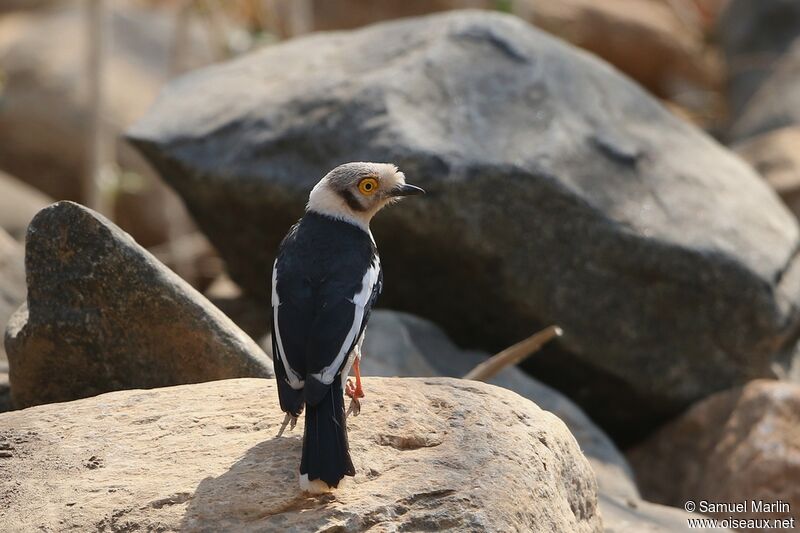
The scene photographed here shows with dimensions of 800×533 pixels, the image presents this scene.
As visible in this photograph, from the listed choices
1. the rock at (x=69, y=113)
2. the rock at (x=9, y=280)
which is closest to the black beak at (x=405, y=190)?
the rock at (x=9, y=280)

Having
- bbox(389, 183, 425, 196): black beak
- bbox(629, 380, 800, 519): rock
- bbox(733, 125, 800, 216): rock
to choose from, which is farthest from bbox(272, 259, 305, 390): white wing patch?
bbox(733, 125, 800, 216): rock

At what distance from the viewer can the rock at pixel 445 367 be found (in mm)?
6578

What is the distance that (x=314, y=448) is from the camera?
3795 millimetres

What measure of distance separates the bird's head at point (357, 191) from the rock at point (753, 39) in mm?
9823

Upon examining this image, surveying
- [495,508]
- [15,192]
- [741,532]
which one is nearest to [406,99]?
[741,532]

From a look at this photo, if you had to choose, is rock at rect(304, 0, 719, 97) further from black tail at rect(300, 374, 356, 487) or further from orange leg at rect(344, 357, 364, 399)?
black tail at rect(300, 374, 356, 487)

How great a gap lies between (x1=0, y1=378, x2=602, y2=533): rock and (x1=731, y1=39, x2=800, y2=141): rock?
745 centimetres

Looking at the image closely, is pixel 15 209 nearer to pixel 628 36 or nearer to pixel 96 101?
pixel 96 101

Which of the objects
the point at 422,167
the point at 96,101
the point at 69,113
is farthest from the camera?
the point at 69,113

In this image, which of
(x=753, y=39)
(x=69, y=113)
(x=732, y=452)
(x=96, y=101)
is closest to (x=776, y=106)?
(x=753, y=39)

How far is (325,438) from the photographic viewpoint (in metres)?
3.84

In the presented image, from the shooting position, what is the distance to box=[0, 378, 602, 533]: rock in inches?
148

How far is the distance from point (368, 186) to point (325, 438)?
5.90 feet

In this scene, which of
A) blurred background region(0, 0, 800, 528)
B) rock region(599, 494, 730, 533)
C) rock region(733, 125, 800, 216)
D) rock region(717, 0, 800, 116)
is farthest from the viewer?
rock region(717, 0, 800, 116)
